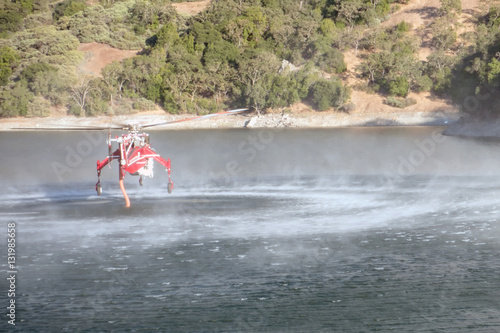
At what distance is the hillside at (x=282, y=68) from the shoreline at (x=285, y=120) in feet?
1.01

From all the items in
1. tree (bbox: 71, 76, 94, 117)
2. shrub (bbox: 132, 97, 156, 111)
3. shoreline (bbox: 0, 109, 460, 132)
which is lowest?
shoreline (bbox: 0, 109, 460, 132)

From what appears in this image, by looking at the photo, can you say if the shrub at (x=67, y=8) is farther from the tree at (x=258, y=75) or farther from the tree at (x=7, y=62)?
the tree at (x=258, y=75)

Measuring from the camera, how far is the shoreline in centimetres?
9319

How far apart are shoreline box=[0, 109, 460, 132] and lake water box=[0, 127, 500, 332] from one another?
2267 inches

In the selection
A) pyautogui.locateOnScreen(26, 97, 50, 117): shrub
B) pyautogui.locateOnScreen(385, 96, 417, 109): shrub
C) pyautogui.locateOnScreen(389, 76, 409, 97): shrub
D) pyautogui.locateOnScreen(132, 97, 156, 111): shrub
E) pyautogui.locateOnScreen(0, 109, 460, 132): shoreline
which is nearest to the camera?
pyautogui.locateOnScreen(0, 109, 460, 132): shoreline

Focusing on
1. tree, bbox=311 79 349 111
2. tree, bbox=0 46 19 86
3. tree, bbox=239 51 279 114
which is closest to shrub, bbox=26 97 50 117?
tree, bbox=0 46 19 86

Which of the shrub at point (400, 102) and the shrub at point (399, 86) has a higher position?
the shrub at point (399, 86)

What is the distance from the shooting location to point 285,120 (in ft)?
314

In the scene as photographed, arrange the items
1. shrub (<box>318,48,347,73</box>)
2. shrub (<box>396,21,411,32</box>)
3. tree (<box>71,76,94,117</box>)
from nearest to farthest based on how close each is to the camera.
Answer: tree (<box>71,76,94,117</box>) < shrub (<box>318,48,347,73</box>) < shrub (<box>396,21,411,32</box>)

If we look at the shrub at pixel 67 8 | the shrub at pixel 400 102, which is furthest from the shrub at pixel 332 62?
the shrub at pixel 67 8

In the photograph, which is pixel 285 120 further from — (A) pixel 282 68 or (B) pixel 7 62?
(B) pixel 7 62

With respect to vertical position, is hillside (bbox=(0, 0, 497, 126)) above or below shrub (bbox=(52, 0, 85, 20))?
below

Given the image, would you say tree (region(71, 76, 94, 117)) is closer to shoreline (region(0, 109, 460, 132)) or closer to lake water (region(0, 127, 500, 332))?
shoreline (region(0, 109, 460, 132))

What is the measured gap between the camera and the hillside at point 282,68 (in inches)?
3836
